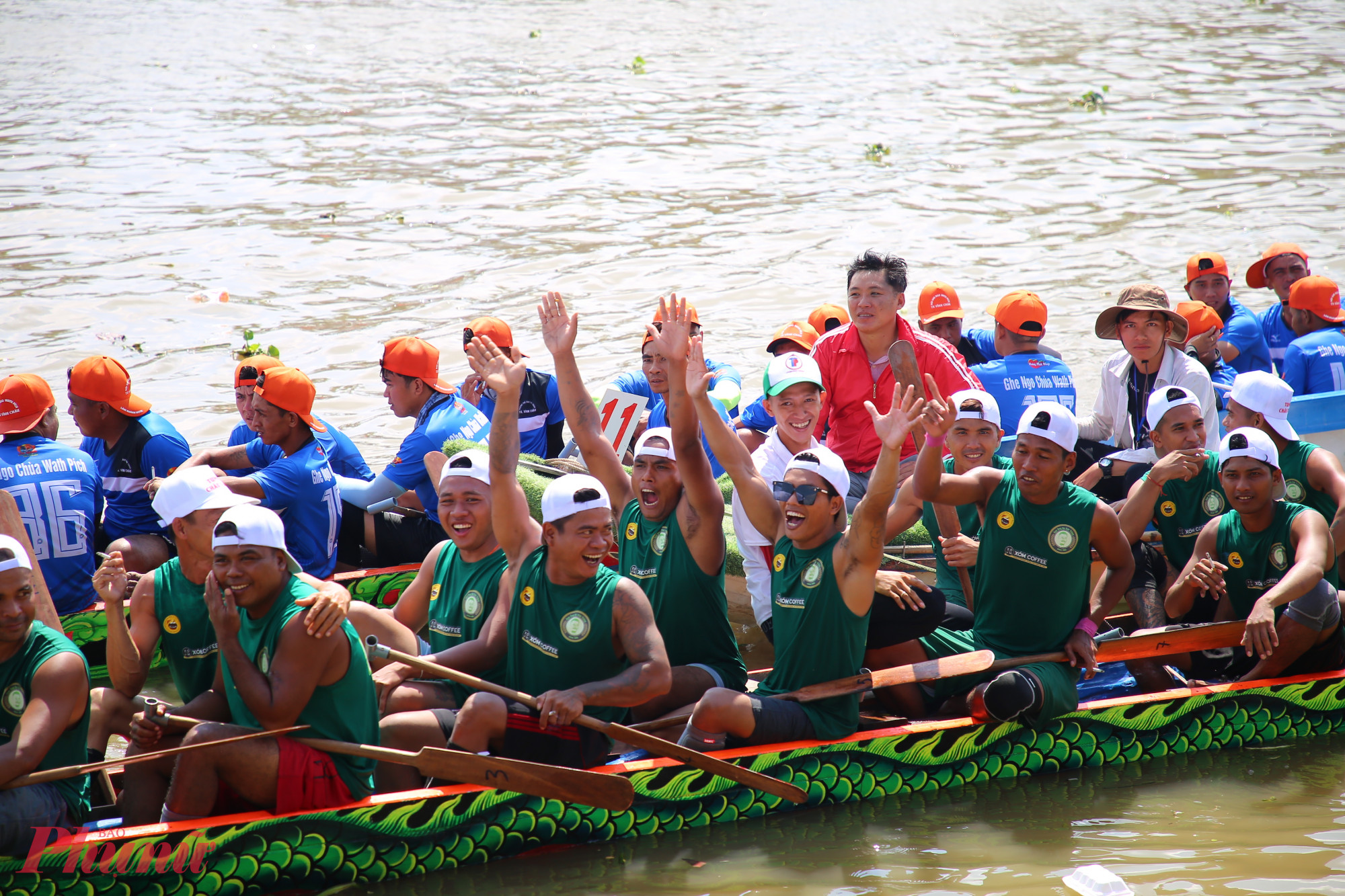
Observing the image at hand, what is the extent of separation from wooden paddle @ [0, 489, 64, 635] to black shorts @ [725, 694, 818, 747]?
105 inches

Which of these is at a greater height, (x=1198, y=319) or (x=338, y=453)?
(x=1198, y=319)

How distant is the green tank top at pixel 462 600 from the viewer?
5449 millimetres

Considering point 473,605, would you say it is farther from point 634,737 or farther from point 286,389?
point 286,389

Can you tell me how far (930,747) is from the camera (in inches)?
214

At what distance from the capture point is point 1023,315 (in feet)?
26.1

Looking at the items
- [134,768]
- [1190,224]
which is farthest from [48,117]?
[134,768]

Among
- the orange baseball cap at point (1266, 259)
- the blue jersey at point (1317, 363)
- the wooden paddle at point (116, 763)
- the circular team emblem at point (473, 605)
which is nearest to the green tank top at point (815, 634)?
the circular team emblem at point (473, 605)

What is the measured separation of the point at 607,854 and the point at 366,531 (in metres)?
3.50

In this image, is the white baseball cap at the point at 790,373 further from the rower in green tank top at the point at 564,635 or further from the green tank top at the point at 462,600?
the green tank top at the point at 462,600

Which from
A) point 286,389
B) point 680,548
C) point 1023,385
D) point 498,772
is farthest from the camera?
point 1023,385

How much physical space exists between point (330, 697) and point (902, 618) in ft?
8.18

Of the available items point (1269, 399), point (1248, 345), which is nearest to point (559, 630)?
point (1269, 399)

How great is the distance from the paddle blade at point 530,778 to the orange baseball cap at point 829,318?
4617mm

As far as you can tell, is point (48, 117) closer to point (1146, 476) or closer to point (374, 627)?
point (374, 627)
